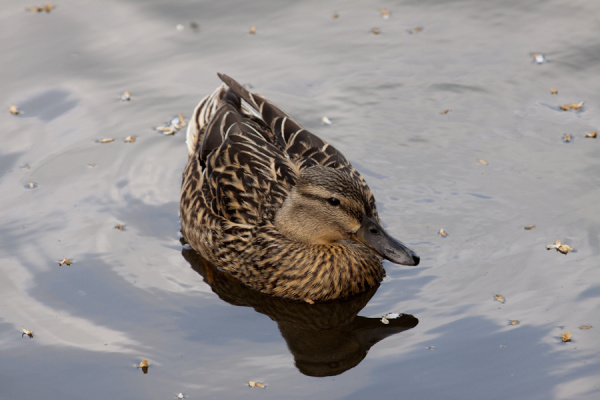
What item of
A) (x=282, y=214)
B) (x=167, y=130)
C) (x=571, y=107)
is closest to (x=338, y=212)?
(x=282, y=214)

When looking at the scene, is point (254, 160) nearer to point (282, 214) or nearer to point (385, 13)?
point (282, 214)

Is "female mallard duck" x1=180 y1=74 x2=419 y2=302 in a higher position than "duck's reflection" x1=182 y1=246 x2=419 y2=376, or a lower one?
higher

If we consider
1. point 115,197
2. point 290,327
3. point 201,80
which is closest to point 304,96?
point 201,80

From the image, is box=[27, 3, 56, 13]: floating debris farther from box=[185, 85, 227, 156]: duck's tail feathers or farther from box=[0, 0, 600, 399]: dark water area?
box=[185, 85, 227, 156]: duck's tail feathers

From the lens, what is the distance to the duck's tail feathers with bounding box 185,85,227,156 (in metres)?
9.64

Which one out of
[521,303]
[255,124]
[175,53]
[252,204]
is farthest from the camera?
[175,53]

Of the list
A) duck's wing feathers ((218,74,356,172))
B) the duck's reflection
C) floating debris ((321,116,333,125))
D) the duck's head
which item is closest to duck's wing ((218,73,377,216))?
duck's wing feathers ((218,74,356,172))

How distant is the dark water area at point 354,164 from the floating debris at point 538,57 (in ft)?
0.19

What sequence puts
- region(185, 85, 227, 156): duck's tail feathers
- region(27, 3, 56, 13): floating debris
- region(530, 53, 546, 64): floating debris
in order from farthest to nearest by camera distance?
region(27, 3, 56, 13): floating debris → region(530, 53, 546, 64): floating debris → region(185, 85, 227, 156): duck's tail feathers

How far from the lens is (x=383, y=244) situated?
7.52m

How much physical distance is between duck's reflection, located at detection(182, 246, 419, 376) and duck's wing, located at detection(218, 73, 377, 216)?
3.13 feet

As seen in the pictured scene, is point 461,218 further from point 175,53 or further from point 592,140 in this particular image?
point 175,53

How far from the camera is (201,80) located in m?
11.2

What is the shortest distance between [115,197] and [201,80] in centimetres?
237
